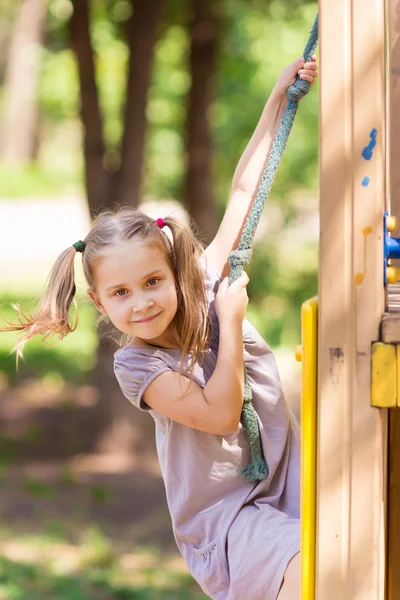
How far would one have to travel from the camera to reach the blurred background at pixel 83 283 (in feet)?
18.4

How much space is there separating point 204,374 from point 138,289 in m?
0.25

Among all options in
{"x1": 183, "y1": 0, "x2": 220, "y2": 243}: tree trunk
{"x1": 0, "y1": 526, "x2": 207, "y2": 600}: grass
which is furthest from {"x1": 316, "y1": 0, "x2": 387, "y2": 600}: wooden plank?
{"x1": 183, "y1": 0, "x2": 220, "y2": 243}: tree trunk

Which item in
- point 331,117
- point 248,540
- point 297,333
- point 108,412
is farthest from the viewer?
point 297,333

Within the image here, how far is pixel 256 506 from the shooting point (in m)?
1.90

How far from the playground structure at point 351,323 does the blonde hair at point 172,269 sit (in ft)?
1.91

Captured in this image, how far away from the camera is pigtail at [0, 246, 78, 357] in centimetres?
191

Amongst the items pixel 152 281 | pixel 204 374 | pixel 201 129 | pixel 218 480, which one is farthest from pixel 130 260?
pixel 201 129

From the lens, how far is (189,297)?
6.08 ft

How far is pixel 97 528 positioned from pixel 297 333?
4.55 m

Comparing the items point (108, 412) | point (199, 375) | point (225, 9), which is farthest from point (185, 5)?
point (199, 375)

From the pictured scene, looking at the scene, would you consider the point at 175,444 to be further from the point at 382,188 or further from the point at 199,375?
the point at 382,188

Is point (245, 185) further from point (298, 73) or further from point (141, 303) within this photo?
point (141, 303)

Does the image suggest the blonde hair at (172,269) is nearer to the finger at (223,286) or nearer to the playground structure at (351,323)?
the finger at (223,286)

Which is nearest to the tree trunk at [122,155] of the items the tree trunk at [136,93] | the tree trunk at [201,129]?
the tree trunk at [136,93]
